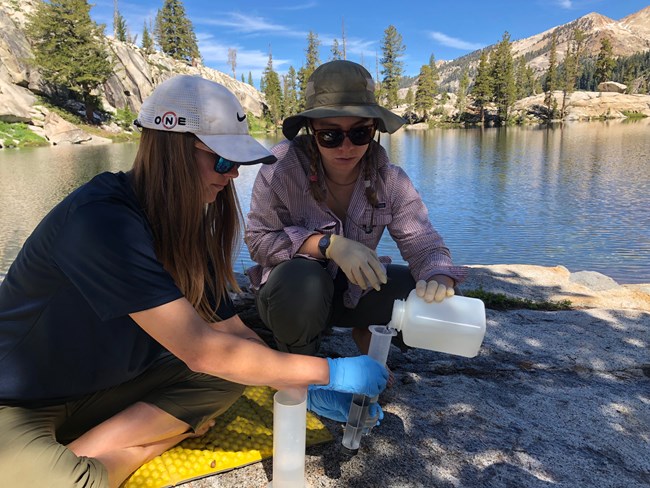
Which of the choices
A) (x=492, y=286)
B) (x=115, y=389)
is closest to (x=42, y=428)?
(x=115, y=389)

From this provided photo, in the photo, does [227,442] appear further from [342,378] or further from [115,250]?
[115,250]

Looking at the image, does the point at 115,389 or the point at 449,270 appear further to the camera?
the point at 449,270

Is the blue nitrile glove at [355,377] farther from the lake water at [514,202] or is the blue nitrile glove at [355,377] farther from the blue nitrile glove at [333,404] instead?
the lake water at [514,202]

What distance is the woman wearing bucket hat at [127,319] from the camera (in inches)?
56.1

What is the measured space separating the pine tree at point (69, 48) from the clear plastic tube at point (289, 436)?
1503 inches

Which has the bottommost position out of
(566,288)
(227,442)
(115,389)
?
(566,288)

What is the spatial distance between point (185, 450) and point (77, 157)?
21.0m

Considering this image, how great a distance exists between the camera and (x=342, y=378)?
171cm

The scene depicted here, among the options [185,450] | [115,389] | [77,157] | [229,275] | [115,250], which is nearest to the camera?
[115,250]

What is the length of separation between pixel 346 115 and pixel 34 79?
129 ft

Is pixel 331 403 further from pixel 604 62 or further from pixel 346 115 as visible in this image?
pixel 604 62

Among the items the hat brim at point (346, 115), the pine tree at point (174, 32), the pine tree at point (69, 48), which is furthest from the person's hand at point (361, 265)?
the pine tree at point (174, 32)

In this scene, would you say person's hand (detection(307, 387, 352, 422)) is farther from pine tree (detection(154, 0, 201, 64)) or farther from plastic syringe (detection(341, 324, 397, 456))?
pine tree (detection(154, 0, 201, 64))

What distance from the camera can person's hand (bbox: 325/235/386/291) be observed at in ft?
7.07
